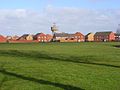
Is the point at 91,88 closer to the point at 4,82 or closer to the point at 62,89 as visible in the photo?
the point at 62,89

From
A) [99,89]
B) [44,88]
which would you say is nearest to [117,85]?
[99,89]

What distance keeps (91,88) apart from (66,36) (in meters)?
178

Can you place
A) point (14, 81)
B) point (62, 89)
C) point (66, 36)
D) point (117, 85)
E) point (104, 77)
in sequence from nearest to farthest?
point (62, 89)
point (117, 85)
point (14, 81)
point (104, 77)
point (66, 36)

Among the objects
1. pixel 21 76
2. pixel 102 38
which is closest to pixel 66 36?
pixel 102 38

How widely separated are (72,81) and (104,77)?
2254mm

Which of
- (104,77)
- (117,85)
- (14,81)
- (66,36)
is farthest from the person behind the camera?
(66,36)

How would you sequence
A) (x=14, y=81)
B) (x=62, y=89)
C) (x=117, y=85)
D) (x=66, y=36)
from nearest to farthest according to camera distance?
(x=62, y=89)
(x=117, y=85)
(x=14, y=81)
(x=66, y=36)

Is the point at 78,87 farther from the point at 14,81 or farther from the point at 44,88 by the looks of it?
the point at 14,81

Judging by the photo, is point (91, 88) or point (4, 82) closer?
point (91, 88)

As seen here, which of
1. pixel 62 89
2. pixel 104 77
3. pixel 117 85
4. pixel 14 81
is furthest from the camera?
pixel 104 77

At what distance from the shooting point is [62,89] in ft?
42.1

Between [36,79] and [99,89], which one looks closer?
[99,89]

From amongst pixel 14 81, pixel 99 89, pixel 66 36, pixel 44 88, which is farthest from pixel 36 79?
pixel 66 36

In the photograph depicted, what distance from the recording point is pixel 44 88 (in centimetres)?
1305
